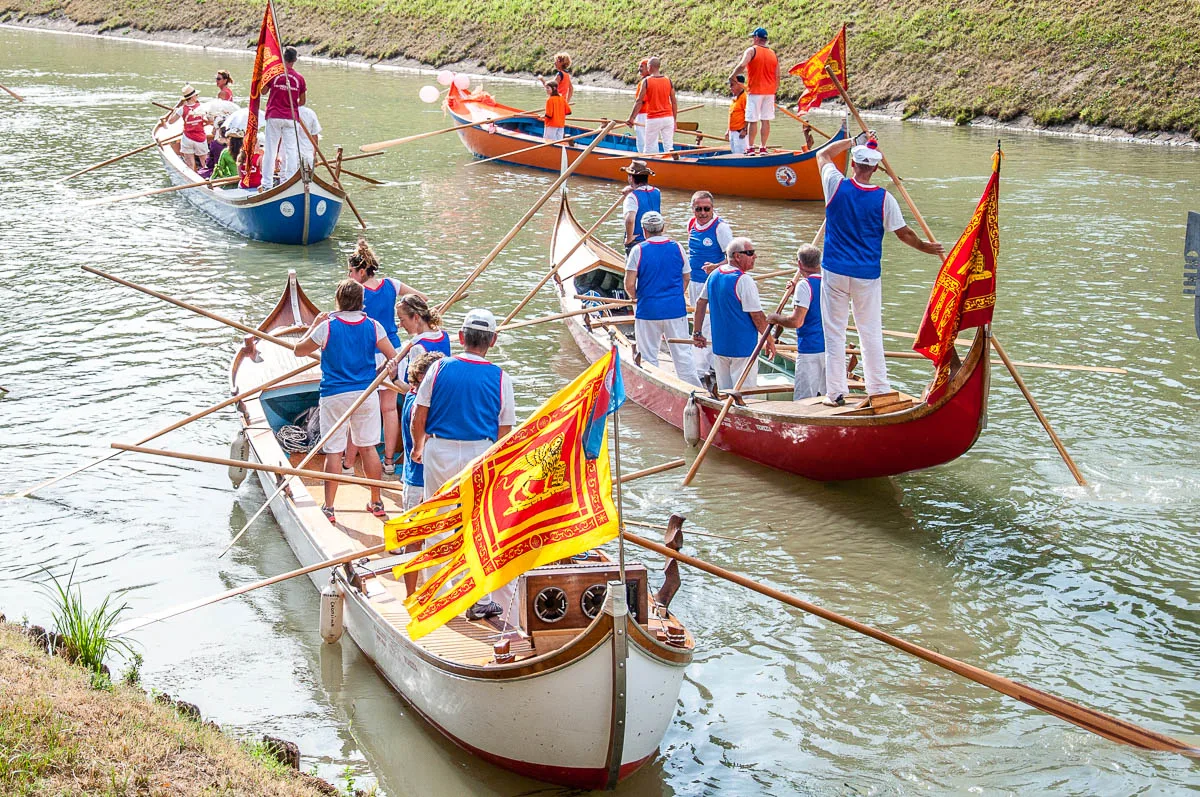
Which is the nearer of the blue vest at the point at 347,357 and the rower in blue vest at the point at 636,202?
the blue vest at the point at 347,357

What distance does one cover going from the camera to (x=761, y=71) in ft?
68.7

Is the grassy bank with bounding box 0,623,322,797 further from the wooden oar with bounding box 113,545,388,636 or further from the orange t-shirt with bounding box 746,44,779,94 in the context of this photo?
the orange t-shirt with bounding box 746,44,779,94

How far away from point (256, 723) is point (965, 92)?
2732 centimetres

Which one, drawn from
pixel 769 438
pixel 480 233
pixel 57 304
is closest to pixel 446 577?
pixel 769 438

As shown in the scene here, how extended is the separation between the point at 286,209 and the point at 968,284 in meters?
11.9

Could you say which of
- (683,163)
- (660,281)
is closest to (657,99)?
(683,163)

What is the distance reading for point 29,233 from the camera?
19.0 metres

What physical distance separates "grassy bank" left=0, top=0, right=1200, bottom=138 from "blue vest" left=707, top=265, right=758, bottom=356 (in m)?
20.2

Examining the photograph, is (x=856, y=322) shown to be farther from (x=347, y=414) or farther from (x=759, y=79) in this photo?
(x=759, y=79)

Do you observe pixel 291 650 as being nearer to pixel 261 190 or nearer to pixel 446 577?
pixel 446 577

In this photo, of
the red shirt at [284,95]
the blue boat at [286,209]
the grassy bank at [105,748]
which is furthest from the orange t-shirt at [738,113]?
the grassy bank at [105,748]

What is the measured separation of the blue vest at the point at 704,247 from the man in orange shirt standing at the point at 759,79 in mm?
8965

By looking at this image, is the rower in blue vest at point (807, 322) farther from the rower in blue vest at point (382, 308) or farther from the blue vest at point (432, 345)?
the blue vest at point (432, 345)

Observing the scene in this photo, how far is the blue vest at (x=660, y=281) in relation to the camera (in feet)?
38.5
